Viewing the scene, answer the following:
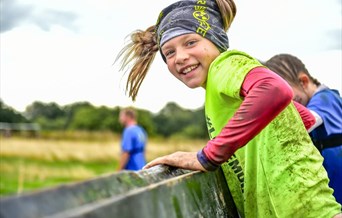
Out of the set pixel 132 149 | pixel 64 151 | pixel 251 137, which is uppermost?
pixel 64 151

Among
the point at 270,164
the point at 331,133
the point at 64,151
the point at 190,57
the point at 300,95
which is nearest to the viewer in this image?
the point at 270,164

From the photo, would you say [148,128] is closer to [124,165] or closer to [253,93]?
[124,165]

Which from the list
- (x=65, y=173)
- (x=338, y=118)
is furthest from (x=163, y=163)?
(x=65, y=173)

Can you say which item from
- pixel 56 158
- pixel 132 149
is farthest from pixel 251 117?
pixel 56 158

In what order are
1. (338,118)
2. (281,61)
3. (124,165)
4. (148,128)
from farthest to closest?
(148,128)
(124,165)
(281,61)
(338,118)

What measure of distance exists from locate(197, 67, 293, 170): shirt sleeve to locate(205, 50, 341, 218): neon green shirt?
0.11 meters

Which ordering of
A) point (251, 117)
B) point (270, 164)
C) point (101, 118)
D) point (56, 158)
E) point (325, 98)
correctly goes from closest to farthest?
point (251, 117)
point (270, 164)
point (325, 98)
point (56, 158)
point (101, 118)

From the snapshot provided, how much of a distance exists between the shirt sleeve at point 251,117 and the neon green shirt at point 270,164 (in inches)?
4.2

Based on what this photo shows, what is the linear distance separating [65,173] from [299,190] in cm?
2537

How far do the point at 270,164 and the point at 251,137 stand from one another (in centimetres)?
23

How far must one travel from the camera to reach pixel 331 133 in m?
4.64

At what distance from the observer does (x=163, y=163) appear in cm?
236

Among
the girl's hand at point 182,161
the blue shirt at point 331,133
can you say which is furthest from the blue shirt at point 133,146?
the girl's hand at point 182,161

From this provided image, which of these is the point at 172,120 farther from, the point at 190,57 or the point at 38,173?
the point at 190,57
